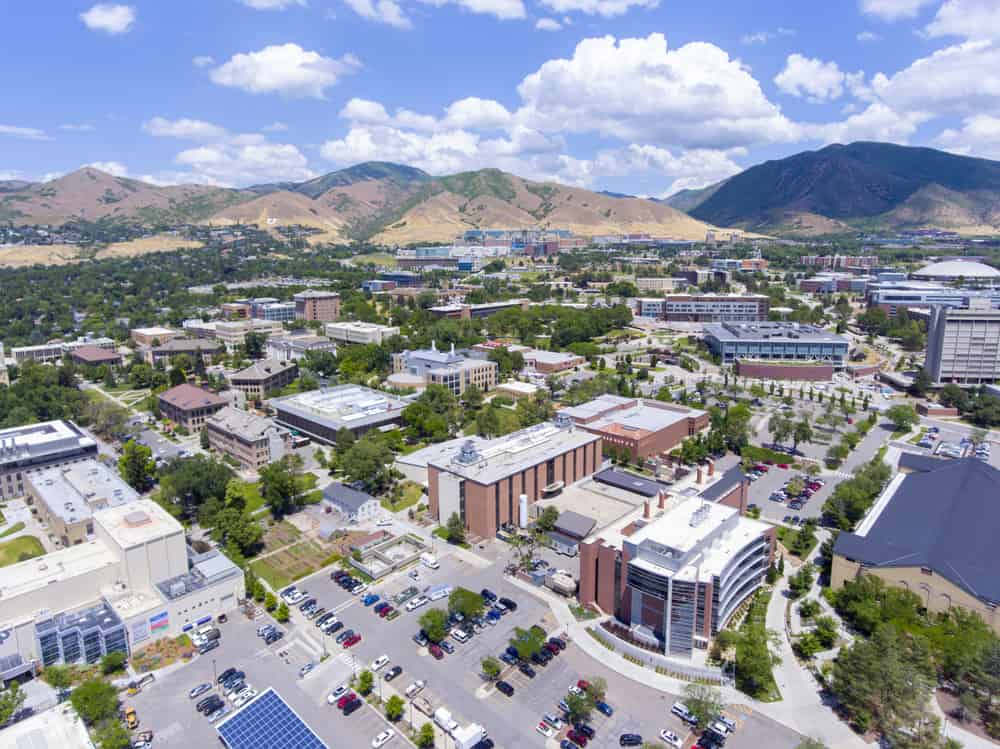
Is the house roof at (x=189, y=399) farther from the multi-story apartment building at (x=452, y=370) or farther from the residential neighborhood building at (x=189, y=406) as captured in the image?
the multi-story apartment building at (x=452, y=370)

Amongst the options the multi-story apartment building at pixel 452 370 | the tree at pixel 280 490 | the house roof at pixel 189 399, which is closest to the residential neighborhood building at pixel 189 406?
the house roof at pixel 189 399

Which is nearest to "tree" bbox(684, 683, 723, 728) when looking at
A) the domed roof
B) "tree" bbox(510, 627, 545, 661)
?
"tree" bbox(510, 627, 545, 661)

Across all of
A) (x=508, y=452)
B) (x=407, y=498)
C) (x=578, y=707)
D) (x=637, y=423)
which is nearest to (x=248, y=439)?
(x=407, y=498)

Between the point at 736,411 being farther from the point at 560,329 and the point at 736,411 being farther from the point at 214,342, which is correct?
the point at 214,342

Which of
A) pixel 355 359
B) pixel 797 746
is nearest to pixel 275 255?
pixel 355 359

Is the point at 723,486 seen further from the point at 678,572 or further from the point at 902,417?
the point at 902,417

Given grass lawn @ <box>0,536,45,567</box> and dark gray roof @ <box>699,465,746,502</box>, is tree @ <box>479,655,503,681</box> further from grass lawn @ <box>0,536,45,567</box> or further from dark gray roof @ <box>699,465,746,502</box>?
grass lawn @ <box>0,536,45,567</box>
